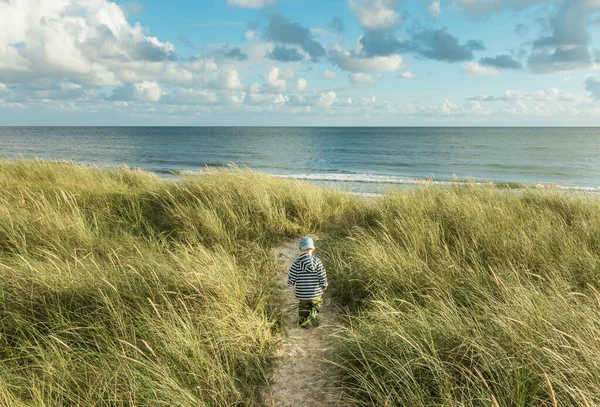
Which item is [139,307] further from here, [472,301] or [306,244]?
[472,301]

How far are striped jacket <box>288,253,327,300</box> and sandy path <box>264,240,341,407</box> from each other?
1.30 ft

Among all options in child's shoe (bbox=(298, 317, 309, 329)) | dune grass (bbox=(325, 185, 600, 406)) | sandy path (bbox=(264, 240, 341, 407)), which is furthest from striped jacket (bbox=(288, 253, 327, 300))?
dune grass (bbox=(325, 185, 600, 406))

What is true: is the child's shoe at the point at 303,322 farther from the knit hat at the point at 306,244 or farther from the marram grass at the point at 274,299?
the knit hat at the point at 306,244

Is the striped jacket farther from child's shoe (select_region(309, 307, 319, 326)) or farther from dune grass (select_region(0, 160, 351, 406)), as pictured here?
dune grass (select_region(0, 160, 351, 406))

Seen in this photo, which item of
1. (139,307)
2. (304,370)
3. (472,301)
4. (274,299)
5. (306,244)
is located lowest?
(304,370)

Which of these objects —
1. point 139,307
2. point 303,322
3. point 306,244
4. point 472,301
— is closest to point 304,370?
point 303,322

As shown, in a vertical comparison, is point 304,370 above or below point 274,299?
below

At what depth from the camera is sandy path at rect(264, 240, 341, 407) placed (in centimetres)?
326

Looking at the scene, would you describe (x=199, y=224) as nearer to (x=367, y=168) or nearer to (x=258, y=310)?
(x=258, y=310)

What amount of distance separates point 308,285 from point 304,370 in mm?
1119

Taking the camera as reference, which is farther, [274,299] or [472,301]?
[274,299]

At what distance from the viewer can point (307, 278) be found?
459 cm

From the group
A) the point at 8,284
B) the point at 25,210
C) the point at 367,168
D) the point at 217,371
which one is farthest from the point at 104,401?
the point at 367,168

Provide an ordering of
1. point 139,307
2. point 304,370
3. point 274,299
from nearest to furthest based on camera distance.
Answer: point 304,370 → point 139,307 → point 274,299
